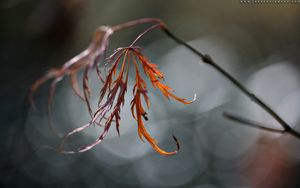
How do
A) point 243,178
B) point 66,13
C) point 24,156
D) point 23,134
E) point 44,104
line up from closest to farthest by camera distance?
point 66,13 < point 243,178 < point 24,156 < point 23,134 < point 44,104

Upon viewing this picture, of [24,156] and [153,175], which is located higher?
[24,156]

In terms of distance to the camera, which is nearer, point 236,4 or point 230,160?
point 230,160

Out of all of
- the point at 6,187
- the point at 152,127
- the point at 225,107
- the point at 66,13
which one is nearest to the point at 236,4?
the point at 225,107

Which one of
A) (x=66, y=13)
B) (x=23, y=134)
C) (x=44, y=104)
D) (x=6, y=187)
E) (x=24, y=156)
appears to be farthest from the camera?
(x=44, y=104)

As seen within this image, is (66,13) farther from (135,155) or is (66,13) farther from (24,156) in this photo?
(135,155)

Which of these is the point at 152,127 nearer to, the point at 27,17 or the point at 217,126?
the point at 217,126

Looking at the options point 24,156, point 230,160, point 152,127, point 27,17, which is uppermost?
point 27,17
